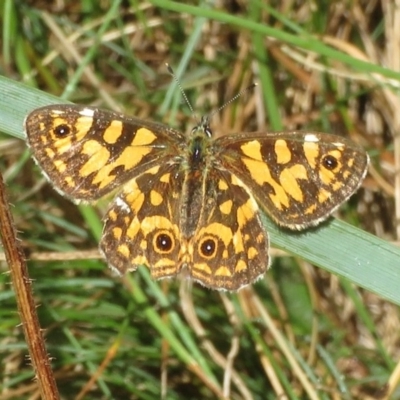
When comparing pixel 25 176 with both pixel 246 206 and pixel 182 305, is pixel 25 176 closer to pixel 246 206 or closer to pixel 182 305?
pixel 182 305

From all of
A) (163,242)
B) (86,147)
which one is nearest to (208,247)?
(163,242)

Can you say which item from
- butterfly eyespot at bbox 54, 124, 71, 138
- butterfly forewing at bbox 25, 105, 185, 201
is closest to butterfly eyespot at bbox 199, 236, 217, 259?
butterfly forewing at bbox 25, 105, 185, 201

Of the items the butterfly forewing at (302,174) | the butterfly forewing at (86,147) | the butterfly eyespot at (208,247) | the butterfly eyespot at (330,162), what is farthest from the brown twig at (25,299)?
the butterfly eyespot at (330,162)

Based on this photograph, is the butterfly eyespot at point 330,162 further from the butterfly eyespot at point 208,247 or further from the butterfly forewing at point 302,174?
the butterfly eyespot at point 208,247

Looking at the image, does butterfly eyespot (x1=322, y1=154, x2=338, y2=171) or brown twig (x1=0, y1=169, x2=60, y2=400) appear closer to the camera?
brown twig (x1=0, y1=169, x2=60, y2=400)

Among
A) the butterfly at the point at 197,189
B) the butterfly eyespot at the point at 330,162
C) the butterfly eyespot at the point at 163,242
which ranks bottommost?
the butterfly eyespot at the point at 163,242

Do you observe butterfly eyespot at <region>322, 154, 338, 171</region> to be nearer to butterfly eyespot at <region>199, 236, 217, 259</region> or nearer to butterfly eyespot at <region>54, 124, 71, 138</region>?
butterfly eyespot at <region>199, 236, 217, 259</region>
